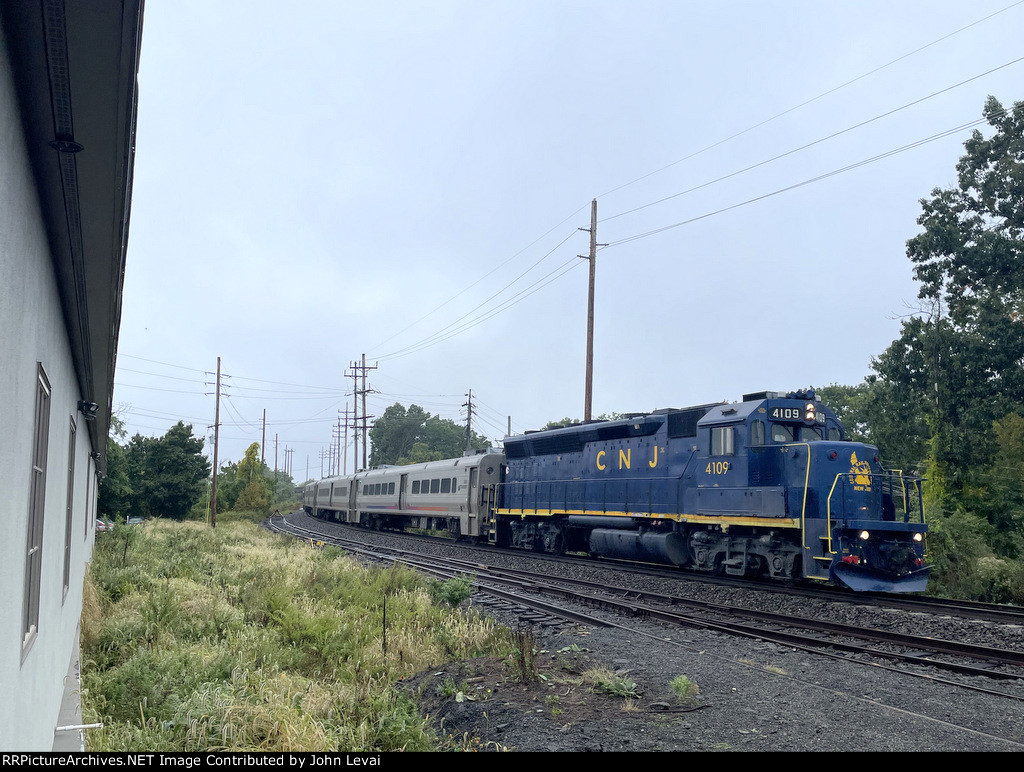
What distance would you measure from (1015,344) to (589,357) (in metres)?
13.2

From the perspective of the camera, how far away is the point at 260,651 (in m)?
9.19

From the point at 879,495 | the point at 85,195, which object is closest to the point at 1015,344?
the point at 879,495

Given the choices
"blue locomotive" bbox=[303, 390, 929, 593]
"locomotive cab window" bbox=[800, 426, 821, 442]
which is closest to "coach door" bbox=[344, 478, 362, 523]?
"blue locomotive" bbox=[303, 390, 929, 593]

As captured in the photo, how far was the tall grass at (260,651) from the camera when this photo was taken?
6.28 m

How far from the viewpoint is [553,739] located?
5.92 m

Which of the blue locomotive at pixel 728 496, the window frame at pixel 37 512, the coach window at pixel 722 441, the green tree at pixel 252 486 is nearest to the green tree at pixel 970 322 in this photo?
the blue locomotive at pixel 728 496

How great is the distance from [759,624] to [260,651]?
6990mm

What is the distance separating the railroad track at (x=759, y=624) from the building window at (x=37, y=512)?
8.18 metres

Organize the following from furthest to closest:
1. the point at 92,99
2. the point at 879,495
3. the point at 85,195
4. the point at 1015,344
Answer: the point at 1015,344, the point at 879,495, the point at 85,195, the point at 92,99

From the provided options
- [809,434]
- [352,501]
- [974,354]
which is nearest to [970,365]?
[974,354]

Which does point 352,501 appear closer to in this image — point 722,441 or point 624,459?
point 624,459

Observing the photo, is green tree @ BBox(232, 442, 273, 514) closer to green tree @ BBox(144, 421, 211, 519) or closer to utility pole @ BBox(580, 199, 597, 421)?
green tree @ BBox(144, 421, 211, 519)

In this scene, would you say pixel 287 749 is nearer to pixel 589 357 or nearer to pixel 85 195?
pixel 85 195

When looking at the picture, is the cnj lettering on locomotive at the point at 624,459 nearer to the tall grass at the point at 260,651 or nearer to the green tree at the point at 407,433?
the tall grass at the point at 260,651
